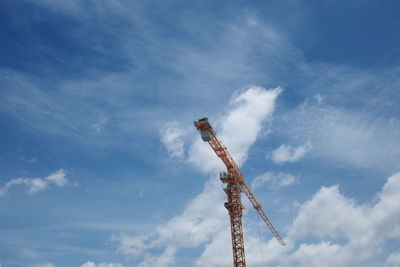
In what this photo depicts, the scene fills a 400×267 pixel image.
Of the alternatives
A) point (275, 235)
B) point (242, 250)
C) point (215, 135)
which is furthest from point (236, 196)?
point (275, 235)

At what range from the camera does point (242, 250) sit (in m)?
84.1

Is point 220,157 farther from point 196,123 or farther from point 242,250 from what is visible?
point 242,250

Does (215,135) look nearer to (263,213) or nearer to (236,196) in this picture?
(236,196)

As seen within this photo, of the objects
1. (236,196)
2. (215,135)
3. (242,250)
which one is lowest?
(242,250)

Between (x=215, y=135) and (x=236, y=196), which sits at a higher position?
(x=215, y=135)

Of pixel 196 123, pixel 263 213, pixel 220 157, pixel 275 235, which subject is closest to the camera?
pixel 196 123

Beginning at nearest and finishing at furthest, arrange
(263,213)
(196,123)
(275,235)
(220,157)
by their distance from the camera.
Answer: (196,123) < (220,157) < (263,213) < (275,235)

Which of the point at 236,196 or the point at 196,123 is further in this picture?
the point at 236,196

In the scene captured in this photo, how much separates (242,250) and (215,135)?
1046 inches

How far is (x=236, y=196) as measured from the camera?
86562mm

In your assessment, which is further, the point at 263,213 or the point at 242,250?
the point at 263,213

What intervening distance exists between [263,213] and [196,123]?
3944 cm

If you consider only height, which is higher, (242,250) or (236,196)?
(236,196)

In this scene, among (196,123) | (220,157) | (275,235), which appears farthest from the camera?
(275,235)
